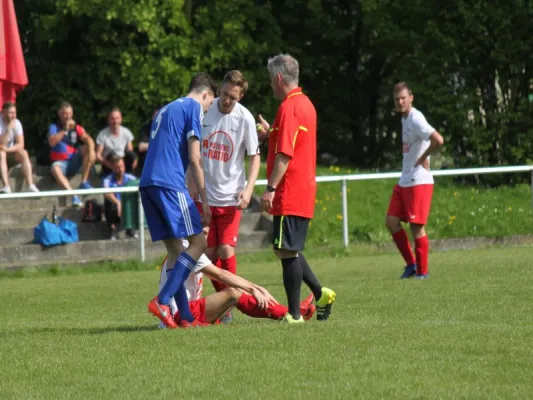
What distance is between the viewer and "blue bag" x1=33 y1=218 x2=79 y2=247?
2069cm

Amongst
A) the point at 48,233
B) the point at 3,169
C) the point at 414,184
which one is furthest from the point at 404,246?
the point at 3,169

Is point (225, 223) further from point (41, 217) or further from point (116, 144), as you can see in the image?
point (116, 144)

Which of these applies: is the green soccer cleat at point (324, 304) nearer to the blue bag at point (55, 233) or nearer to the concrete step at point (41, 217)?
the blue bag at point (55, 233)

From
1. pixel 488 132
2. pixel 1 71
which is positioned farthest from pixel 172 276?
pixel 488 132

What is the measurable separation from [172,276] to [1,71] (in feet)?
31.7

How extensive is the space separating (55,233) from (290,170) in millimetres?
10604

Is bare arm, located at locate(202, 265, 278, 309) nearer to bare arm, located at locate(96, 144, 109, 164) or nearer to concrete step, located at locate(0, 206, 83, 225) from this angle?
concrete step, located at locate(0, 206, 83, 225)

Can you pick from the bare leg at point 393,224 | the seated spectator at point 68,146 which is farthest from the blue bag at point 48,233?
the bare leg at point 393,224

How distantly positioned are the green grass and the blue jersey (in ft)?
38.5

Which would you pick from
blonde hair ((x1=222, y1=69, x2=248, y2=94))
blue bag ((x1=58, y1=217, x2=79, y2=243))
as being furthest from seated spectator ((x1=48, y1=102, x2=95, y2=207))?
blonde hair ((x1=222, y1=69, x2=248, y2=94))

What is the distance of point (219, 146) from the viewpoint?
11.9m

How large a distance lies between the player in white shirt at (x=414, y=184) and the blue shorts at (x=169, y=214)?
19.2 feet

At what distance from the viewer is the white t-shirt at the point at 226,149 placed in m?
11.8

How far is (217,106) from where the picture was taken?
1191cm
